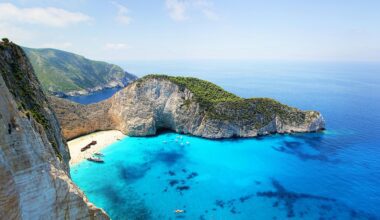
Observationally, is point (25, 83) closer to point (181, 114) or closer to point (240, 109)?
point (181, 114)

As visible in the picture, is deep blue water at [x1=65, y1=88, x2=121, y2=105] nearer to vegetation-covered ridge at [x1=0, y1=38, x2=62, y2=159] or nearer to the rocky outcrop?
the rocky outcrop

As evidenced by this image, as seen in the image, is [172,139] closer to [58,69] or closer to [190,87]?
[190,87]

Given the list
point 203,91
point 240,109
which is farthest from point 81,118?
point 240,109

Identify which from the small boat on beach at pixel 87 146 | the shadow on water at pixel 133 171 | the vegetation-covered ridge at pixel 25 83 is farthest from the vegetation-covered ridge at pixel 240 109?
the vegetation-covered ridge at pixel 25 83

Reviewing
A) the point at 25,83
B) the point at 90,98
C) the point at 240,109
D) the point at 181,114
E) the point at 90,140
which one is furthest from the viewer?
the point at 90,98

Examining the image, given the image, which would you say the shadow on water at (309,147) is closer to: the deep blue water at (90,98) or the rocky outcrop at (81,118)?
the rocky outcrop at (81,118)

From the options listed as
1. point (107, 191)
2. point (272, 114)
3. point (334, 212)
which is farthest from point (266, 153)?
point (107, 191)
